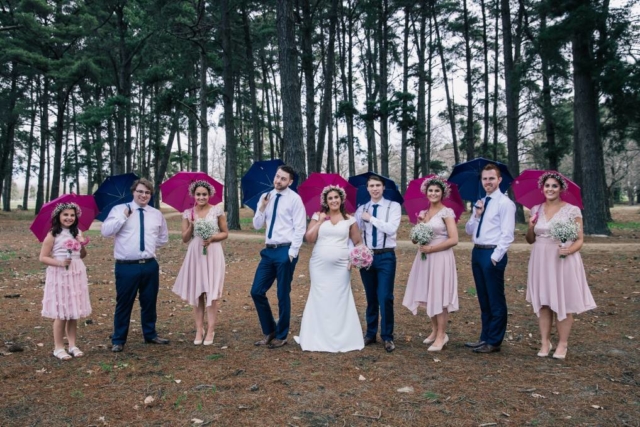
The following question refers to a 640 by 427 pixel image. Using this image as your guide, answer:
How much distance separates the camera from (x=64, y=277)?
5.55 meters

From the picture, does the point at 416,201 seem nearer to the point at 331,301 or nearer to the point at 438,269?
the point at 438,269

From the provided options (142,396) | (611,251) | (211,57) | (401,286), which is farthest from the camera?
(211,57)

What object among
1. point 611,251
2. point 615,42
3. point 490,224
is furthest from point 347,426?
point 615,42

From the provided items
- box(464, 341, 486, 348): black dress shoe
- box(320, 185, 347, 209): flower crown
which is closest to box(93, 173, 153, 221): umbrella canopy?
box(320, 185, 347, 209): flower crown

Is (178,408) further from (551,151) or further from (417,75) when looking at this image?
(417,75)

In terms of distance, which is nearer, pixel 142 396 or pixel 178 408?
pixel 178 408

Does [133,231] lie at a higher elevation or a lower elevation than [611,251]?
higher

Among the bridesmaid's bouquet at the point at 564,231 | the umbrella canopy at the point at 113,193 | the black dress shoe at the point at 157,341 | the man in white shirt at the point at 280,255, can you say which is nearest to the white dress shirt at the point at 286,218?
the man in white shirt at the point at 280,255

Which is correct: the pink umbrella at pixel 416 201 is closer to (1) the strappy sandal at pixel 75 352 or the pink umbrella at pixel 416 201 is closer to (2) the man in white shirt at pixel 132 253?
(2) the man in white shirt at pixel 132 253

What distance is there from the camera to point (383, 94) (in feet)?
81.1

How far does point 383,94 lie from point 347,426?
22693mm

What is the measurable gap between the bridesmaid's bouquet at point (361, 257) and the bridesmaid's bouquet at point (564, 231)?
83.9 inches

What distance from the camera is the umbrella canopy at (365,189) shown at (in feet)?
20.3

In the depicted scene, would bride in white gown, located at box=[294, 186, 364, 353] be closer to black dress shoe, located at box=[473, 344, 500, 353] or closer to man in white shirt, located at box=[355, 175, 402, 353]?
man in white shirt, located at box=[355, 175, 402, 353]
